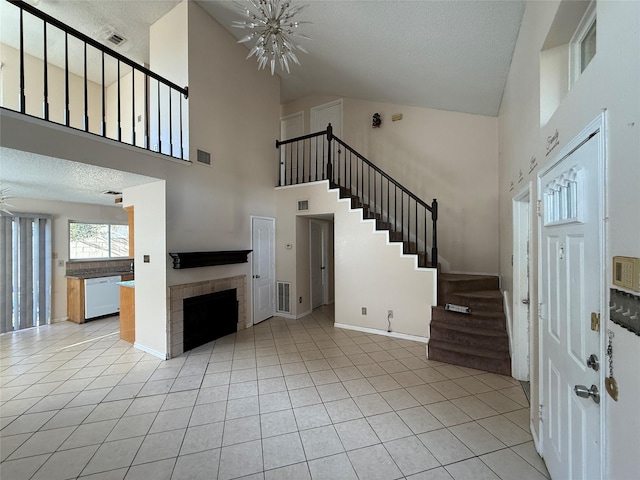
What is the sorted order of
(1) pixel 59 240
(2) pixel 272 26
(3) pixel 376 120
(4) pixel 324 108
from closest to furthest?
(2) pixel 272 26
(1) pixel 59 240
(3) pixel 376 120
(4) pixel 324 108

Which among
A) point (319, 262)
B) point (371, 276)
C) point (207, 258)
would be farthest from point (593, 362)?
point (319, 262)

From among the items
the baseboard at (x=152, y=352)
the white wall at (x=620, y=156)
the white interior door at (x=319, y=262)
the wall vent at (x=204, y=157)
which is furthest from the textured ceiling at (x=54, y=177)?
the white wall at (x=620, y=156)

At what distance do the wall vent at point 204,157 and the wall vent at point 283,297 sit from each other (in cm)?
265

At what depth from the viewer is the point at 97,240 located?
5.86 metres

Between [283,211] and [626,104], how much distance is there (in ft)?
15.7

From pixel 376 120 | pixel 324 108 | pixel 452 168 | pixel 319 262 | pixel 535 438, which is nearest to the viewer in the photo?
pixel 535 438

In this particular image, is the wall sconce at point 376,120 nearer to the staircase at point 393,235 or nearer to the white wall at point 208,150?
the staircase at point 393,235

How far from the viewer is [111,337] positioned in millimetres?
4277

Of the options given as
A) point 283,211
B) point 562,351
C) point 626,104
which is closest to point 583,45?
point 626,104

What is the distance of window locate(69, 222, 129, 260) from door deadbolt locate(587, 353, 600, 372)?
7604mm

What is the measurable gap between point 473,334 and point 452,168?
3.10 m

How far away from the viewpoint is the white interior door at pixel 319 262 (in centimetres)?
587

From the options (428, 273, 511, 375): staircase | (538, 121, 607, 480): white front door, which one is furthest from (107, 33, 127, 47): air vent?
(428, 273, 511, 375): staircase

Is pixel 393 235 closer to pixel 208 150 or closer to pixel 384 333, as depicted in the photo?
pixel 384 333
